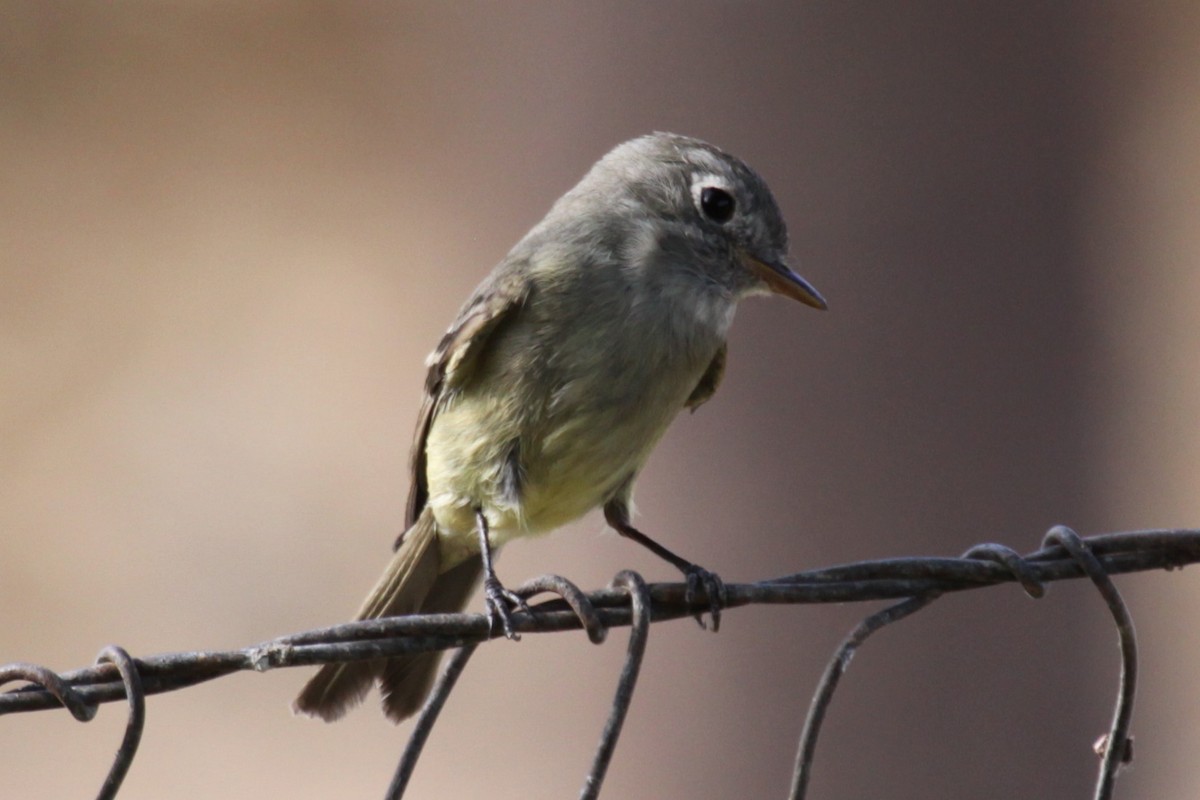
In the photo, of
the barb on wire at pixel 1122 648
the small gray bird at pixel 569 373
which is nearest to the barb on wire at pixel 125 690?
the small gray bird at pixel 569 373

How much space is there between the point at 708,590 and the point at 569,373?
0.79 meters

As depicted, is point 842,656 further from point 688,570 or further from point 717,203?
point 717,203

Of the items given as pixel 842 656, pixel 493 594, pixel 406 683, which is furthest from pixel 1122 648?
pixel 406 683

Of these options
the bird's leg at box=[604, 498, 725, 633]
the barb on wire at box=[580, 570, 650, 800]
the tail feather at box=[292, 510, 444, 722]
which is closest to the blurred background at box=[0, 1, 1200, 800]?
the bird's leg at box=[604, 498, 725, 633]

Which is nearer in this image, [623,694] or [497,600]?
[623,694]

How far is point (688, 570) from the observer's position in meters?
3.06

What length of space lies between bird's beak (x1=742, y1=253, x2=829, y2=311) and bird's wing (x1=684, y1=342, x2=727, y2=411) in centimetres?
20

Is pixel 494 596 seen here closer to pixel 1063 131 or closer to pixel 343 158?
pixel 343 158

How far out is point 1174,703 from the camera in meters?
5.63

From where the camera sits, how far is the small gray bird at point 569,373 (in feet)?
10.2

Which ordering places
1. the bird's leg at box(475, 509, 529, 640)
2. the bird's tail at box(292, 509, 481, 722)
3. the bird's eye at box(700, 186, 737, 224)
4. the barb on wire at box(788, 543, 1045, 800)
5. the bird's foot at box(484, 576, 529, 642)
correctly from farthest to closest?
the bird's eye at box(700, 186, 737, 224) < the bird's tail at box(292, 509, 481, 722) < the bird's foot at box(484, 576, 529, 642) < the bird's leg at box(475, 509, 529, 640) < the barb on wire at box(788, 543, 1045, 800)

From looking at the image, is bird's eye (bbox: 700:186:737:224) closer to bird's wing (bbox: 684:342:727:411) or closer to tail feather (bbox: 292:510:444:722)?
bird's wing (bbox: 684:342:727:411)

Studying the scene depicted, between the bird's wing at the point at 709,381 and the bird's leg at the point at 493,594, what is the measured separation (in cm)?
61

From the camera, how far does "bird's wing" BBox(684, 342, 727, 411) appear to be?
3.43m
